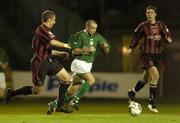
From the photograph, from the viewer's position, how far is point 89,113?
1638cm

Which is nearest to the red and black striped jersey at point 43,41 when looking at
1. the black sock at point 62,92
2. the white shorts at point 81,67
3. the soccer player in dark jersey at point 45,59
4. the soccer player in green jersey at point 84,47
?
the soccer player in dark jersey at point 45,59

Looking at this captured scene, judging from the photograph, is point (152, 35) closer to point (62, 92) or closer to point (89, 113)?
point (62, 92)

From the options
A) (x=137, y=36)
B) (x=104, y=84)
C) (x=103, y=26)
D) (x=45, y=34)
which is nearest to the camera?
(x=45, y=34)

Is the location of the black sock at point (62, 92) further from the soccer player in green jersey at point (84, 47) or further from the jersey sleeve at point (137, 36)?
the jersey sleeve at point (137, 36)

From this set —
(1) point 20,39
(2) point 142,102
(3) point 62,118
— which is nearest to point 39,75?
(3) point 62,118

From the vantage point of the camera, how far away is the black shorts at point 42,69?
13180mm

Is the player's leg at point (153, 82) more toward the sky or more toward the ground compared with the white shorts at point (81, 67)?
more toward the ground

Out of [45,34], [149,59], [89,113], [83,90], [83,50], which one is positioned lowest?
[89,113]

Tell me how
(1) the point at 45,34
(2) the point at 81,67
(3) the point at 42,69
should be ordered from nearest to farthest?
(1) the point at 45,34 → (3) the point at 42,69 → (2) the point at 81,67

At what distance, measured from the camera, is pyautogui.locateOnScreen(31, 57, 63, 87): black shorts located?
1318 cm

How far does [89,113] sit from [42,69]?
3.50m

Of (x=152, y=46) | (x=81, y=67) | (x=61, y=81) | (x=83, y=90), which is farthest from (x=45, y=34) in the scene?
(x=152, y=46)

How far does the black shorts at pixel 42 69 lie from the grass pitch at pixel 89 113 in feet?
2.41

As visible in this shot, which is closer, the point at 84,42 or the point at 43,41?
the point at 43,41
